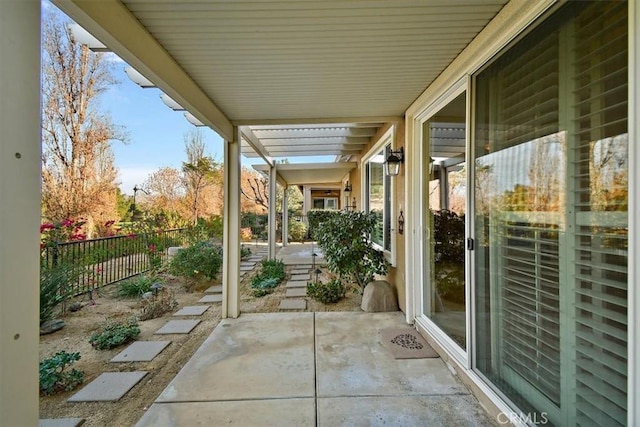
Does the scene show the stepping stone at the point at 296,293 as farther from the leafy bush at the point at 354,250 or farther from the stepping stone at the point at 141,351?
the stepping stone at the point at 141,351

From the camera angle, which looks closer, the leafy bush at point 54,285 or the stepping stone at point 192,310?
the leafy bush at point 54,285

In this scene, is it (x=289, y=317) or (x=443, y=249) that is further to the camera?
(x=289, y=317)

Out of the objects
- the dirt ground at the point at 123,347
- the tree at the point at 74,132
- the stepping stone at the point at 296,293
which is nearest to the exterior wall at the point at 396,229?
the dirt ground at the point at 123,347

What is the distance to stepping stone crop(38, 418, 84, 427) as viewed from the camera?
1.84 metres

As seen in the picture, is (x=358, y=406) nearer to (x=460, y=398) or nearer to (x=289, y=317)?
(x=460, y=398)

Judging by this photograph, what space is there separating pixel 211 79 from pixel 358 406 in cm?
285

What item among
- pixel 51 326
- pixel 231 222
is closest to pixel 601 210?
pixel 231 222

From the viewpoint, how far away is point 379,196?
512 cm

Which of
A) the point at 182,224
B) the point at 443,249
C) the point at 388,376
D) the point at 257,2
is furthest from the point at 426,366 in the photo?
the point at 182,224

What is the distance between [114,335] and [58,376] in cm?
77

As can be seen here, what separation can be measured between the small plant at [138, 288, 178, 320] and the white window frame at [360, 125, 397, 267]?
3.07m

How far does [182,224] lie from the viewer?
8.89 m

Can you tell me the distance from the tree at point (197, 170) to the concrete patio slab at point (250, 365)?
7.79 meters

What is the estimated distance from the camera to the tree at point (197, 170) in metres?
10.6
